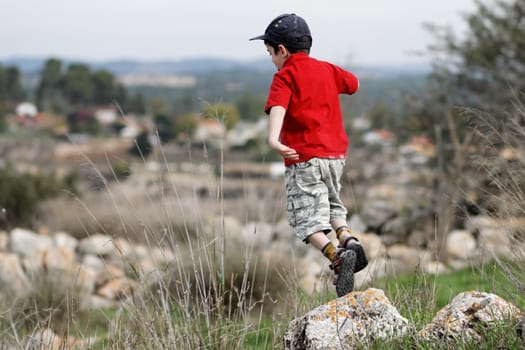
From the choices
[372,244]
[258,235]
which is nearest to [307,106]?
[258,235]

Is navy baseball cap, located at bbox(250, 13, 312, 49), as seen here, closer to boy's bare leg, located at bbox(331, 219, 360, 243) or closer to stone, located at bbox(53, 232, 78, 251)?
boy's bare leg, located at bbox(331, 219, 360, 243)

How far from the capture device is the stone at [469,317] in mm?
3484

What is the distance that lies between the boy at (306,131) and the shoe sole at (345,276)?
148 mm

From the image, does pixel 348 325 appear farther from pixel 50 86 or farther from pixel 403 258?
pixel 50 86

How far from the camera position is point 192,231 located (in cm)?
1229

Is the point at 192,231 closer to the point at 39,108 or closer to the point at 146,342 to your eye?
the point at 146,342

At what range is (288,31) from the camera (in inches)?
165

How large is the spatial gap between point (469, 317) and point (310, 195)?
41.8 inches

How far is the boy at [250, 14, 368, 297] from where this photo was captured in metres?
4.16

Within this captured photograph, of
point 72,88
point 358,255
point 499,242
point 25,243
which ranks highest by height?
point 358,255

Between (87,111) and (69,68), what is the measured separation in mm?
8266

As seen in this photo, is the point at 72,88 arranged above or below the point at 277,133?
below

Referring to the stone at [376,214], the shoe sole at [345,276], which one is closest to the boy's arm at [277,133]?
the shoe sole at [345,276]

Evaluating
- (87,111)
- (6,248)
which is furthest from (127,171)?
(87,111)
